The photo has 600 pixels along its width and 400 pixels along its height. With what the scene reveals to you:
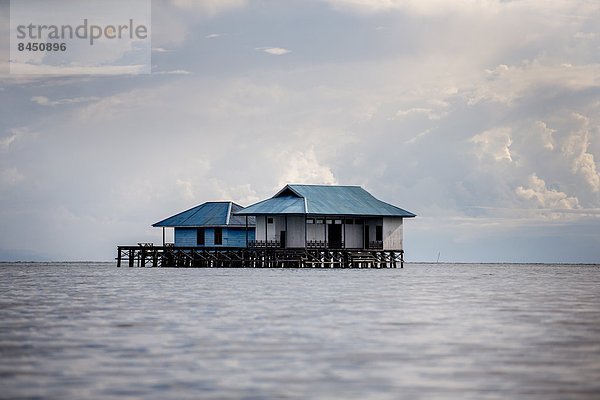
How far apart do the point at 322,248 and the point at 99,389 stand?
54107 mm

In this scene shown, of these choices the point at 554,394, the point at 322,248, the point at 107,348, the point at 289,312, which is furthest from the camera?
the point at 322,248

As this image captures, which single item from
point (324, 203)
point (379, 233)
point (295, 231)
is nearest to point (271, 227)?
point (295, 231)

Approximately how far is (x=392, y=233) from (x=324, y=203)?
6.16 meters

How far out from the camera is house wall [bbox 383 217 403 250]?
6831 cm

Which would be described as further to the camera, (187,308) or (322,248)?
(322,248)

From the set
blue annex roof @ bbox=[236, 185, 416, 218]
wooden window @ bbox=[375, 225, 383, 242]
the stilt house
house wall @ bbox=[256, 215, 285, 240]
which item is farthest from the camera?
wooden window @ bbox=[375, 225, 383, 242]

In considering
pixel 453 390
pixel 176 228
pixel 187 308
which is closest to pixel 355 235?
pixel 176 228

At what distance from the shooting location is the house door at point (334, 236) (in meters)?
66.8

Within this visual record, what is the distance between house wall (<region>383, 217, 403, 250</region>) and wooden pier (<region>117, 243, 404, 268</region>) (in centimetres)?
46

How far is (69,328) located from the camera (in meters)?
19.9

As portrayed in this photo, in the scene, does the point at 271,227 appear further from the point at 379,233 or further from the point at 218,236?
the point at 379,233

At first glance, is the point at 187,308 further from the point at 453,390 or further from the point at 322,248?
the point at 322,248

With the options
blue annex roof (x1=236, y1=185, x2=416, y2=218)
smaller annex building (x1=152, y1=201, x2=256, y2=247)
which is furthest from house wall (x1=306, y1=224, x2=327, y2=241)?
smaller annex building (x1=152, y1=201, x2=256, y2=247)

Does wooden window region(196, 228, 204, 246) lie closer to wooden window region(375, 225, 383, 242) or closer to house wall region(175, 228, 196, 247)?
house wall region(175, 228, 196, 247)
